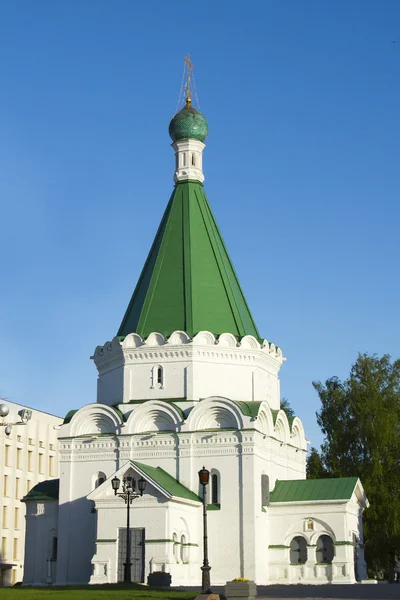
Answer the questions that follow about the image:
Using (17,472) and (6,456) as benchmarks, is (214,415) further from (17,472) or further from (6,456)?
(17,472)

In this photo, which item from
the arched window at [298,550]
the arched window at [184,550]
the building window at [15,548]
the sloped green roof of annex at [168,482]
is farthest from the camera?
the building window at [15,548]

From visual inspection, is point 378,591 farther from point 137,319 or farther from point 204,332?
point 137,319

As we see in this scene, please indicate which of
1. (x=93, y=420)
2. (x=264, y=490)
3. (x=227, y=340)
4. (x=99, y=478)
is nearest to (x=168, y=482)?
(x=99, y=478)

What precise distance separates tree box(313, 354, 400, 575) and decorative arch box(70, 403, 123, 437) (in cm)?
1009

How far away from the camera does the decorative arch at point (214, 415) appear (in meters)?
28.0

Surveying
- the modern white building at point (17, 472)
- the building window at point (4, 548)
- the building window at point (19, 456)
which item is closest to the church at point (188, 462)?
the modern white building at point (17, 472)

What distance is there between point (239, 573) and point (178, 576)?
6.59 feet

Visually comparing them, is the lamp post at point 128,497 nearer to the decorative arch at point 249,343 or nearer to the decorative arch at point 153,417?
the decorative arch at point 153,417

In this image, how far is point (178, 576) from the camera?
25547 millimetres

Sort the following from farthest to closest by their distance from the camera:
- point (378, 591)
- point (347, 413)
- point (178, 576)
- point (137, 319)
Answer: point (347, 413), point (137, 319), point (178, 576), point (378, 591)

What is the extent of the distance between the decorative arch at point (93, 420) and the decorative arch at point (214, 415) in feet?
8.79

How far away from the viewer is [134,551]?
85.0ft

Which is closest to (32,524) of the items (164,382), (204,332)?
(164,382)

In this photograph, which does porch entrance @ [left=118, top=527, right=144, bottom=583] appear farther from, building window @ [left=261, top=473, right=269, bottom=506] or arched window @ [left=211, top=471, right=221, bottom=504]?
building window @ [left=261, top=473, right=269, bottom=506]
